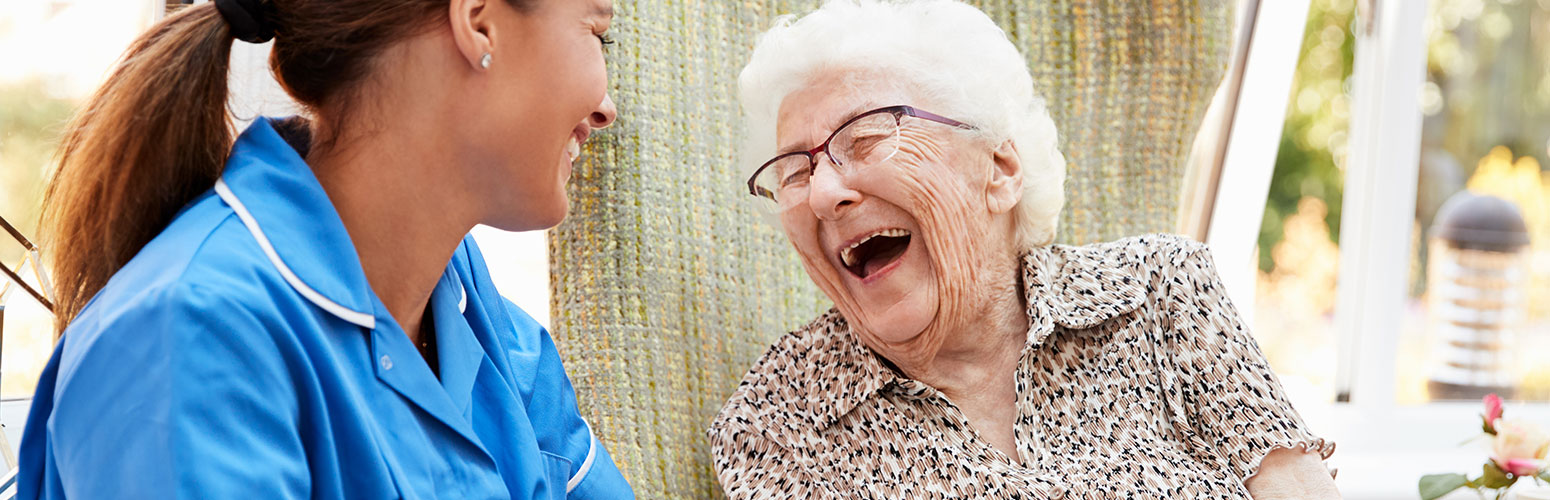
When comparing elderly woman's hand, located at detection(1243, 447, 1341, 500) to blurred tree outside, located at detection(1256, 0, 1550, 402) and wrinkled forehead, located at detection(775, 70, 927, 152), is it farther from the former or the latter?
blurred tree outside, located at detection(1256, 0, 1550, 402)

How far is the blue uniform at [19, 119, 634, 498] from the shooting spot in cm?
71

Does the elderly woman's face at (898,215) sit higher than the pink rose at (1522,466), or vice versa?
the elderly woman's face at (898,215)

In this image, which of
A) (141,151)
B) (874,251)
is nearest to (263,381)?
(141,151)

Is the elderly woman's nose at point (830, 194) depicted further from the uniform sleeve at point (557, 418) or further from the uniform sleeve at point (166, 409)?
the uniform sleeve at point (166, 409)

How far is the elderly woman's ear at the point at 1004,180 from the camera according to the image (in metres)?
1.45

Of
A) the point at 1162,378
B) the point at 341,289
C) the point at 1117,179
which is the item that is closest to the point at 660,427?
the point at 1162,378

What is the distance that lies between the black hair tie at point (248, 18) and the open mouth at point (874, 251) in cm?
72

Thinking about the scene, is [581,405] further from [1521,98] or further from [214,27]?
[1521,98]

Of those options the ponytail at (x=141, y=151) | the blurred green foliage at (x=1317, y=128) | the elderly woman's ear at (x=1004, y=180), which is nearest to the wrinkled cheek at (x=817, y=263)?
the elderly woman's ear at (x=1004, y=180)

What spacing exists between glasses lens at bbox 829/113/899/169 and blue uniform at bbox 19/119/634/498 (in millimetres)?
523

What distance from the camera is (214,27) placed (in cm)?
88

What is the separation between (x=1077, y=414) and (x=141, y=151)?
1024 millimetres

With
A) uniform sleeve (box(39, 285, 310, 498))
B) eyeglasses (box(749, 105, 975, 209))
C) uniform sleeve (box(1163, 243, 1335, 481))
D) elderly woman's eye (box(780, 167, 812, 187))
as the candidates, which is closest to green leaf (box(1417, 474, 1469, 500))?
uniform sleeve (box(1163, 243, 1335, 481))

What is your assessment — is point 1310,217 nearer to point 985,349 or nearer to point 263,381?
point 985,349
